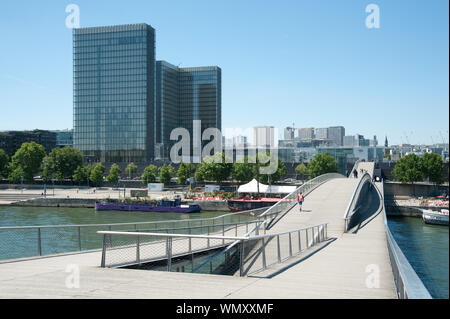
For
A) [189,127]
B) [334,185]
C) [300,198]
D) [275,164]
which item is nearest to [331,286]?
[300,198]

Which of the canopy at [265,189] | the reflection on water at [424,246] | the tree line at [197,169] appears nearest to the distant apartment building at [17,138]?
the tree line at [197,169]

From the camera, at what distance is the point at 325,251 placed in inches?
590

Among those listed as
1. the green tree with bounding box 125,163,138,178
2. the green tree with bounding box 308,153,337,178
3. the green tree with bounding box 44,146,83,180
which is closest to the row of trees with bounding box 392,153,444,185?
the green tree with bounding box 308,153,337,178

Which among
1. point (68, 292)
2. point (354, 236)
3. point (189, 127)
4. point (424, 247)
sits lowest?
point (424, 247)

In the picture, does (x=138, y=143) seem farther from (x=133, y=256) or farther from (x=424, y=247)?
(x=133, y=256)

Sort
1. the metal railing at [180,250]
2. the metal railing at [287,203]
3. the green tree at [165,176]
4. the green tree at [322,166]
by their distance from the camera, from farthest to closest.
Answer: the green tree at [322,166] < the green tree at [165,176] < the metal railing at [287,203] < the metal railing at [180,250]

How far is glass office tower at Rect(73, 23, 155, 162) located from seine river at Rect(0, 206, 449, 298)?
60.8m

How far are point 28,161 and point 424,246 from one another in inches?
3368

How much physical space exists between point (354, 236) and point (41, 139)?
6639 inches

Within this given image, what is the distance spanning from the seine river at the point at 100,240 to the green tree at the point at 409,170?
21.3m

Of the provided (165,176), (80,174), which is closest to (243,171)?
(165,176)

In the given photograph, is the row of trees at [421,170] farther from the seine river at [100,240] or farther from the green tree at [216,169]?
the green tree at [216,169]

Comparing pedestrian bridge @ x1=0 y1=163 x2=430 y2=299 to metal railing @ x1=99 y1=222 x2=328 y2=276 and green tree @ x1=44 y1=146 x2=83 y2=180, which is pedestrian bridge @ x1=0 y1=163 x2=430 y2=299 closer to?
metal railing @ x1=99 y1=222 x2=328 y2=276

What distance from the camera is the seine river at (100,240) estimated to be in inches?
503
